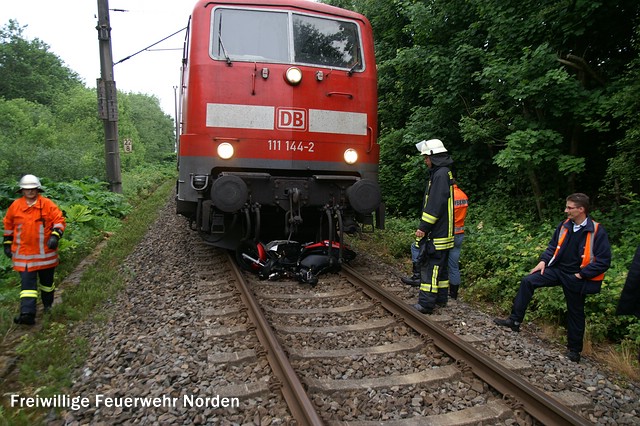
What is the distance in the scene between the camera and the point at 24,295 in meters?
4.53

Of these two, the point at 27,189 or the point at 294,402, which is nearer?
the point at 294,402

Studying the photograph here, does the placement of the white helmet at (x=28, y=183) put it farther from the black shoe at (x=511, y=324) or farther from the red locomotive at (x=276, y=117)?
the black shoe at (x=511, y=324)

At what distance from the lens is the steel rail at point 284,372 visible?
2730 millimetres

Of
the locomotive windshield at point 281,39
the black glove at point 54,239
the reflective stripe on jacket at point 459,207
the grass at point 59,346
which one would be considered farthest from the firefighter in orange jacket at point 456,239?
the black glove at point 54,239

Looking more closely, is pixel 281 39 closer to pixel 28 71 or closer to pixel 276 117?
pixel 276 117

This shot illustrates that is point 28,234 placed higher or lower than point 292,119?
lower

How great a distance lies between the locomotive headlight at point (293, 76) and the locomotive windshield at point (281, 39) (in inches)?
8.1

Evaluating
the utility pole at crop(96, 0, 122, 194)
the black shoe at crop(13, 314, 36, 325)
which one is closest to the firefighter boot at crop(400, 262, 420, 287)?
the black shoe at crop(13, 314, 36, 325)

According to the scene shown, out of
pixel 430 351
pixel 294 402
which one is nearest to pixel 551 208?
pixel 430 351

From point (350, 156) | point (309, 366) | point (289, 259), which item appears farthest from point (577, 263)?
point (289, 259)

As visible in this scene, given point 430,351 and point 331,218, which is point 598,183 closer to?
point 331,218

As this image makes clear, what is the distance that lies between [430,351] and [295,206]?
8.61ft

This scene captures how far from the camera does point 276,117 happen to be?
5.60 meters

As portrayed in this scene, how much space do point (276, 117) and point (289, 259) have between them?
198cm
